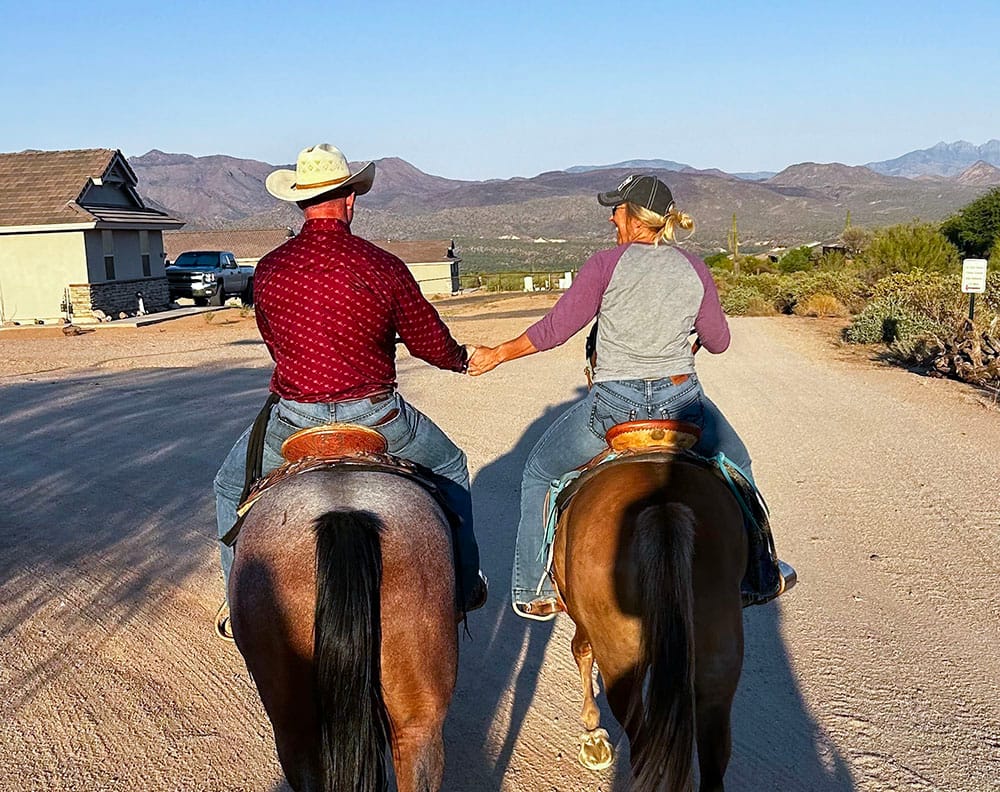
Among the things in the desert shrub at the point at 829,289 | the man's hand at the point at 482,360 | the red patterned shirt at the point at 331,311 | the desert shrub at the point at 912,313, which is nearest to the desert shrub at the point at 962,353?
the desert shrub at the point at 912,313

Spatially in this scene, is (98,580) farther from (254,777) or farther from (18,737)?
(254,777)

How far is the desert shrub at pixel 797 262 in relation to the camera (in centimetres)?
4994

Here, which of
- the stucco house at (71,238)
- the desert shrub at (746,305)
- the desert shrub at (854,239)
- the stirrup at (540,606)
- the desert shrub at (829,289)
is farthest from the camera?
the desert shrub at (854,239)

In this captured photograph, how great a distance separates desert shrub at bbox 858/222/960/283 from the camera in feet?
110

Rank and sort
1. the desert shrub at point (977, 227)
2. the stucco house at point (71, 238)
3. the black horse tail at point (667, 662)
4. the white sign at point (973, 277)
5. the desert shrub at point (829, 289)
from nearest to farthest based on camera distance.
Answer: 1. the black horse tail at point (667, 662)
2. the white sign at point (973, 277)
3. the desert shrub at point (829, 289)
4. the stucco house at point (71, 238)
5. the desert shrub at point (977, 227)

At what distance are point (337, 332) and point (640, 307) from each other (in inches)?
56.4

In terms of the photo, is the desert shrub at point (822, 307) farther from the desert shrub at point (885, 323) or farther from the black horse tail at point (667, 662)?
the black horse tail at point (667, 662)

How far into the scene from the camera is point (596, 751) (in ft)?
15.9

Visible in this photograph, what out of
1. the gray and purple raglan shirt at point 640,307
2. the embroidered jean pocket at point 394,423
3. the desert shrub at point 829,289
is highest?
the gray and purple raglan shirt at point 640,307

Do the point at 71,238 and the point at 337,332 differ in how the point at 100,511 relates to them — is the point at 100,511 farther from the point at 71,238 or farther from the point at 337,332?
the point at 71,238

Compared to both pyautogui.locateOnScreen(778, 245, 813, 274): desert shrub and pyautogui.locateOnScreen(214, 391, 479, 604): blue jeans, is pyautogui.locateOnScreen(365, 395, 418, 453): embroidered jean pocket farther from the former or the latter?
pyautogui.locateOnScreen(778, 245, 813, 274): desert shrub

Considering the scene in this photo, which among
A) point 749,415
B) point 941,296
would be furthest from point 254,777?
point 941,296

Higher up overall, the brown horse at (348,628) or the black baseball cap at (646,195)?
the black baseball cap at (646,195)

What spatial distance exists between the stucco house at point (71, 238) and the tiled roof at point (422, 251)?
140 ft
